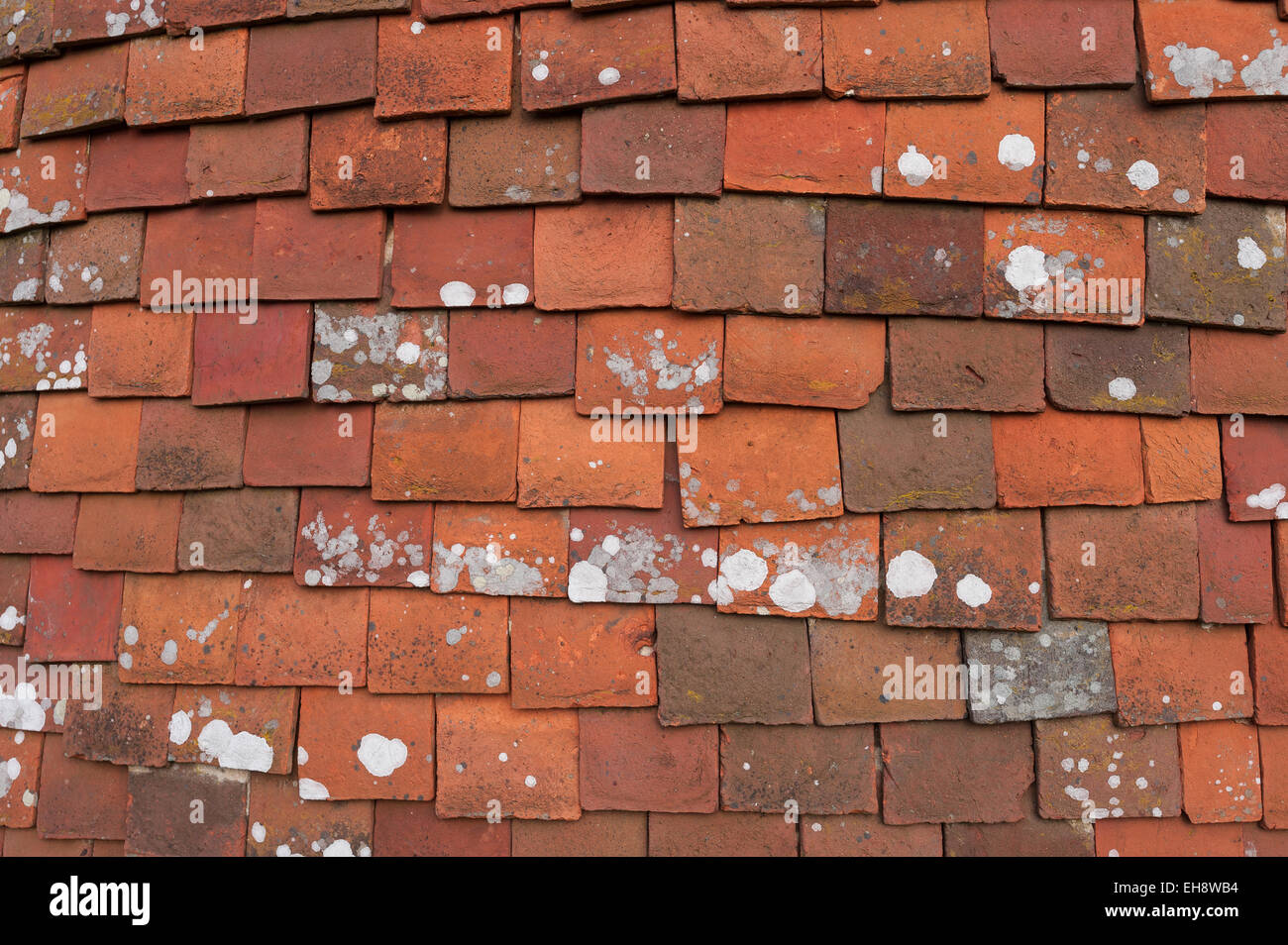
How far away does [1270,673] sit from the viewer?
87.0 inches

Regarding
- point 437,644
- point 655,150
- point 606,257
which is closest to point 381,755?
point 437,644

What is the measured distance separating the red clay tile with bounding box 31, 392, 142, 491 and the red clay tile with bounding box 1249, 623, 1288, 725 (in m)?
3.61

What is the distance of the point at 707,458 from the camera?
86.7 inches

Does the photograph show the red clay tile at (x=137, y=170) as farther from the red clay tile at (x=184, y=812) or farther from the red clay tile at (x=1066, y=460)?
the red clay tile at (x=1066, y=460)

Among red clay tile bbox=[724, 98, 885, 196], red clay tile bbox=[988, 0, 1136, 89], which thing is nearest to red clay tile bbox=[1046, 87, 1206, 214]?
red clay tile bbox=[988, 0, 1136, 89]

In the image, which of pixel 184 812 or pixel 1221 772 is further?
pixel 184 812

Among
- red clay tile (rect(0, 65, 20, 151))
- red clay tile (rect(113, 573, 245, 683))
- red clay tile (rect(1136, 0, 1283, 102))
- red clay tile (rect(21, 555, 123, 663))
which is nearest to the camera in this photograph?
red clay tile (rect(1136, 0, 1283, 102))

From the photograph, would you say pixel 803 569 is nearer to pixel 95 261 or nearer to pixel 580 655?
pixel 580 655

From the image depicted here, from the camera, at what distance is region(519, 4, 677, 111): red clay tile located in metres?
2.19

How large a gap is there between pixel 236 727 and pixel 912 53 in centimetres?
294

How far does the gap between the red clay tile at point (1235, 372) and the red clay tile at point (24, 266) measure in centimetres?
379

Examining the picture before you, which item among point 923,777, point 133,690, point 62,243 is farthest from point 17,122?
point 923,777

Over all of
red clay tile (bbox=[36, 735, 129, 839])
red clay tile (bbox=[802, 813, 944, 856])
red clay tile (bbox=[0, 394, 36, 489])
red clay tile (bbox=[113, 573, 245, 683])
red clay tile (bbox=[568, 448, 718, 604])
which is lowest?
red clay tile (bbox=[802, 813, 944, 856])

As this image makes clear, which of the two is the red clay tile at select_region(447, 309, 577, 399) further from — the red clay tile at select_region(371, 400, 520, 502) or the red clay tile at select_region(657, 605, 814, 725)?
the red clay tile at select_region(657, 605, 814, 725)
